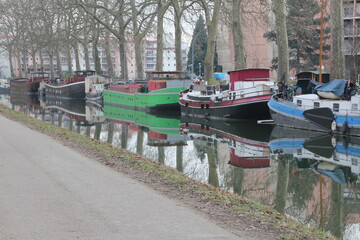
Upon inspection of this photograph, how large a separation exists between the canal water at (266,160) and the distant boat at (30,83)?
5118 centimetres

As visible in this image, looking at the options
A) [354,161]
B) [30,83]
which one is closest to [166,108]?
[354,161]

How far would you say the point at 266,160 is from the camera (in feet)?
66.1

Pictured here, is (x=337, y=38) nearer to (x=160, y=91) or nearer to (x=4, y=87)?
(x=160, y=91)

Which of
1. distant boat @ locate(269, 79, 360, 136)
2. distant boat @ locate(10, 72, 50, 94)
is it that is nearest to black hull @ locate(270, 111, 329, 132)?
distant boat @ locate(269, 79, 360, 136)

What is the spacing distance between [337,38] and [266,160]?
13.3 metres

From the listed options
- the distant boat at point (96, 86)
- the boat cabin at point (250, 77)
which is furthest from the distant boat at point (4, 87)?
the boat cabin at point (250, 77)

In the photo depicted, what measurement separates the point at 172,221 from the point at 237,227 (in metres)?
1.01

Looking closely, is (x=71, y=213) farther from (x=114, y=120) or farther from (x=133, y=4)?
(x=133, y=4)

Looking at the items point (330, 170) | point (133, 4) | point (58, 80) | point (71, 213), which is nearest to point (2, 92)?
point (58, 80)

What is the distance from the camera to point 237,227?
27.7 ft

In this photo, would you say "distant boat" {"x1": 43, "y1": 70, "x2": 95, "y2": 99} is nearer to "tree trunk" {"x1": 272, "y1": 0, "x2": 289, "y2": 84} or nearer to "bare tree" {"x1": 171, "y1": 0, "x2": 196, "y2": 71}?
"bare tree" {"x1": 171, "y1": 0, "x2": 196, "y2": 71}

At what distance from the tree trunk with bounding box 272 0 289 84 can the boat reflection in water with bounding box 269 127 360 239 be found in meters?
7.81

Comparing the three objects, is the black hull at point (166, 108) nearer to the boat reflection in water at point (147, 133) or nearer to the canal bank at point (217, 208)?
the boat reflection in water at point (147, 133)

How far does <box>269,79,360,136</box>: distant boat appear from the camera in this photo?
1048 inches
